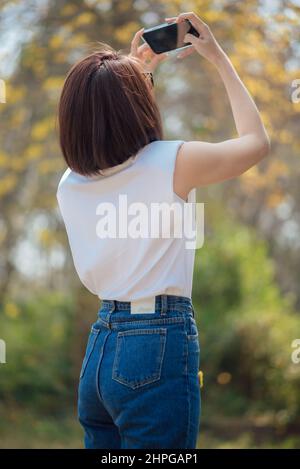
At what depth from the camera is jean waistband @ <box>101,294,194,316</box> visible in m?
1.75

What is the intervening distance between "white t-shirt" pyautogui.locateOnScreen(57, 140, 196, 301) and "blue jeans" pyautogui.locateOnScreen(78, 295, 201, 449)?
0.05 m

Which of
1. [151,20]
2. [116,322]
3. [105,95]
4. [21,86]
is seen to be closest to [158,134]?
[105,95]

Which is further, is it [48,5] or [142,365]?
[48,5]

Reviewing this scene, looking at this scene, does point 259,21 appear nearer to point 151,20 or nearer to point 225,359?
point 151,20

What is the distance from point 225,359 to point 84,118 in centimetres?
548

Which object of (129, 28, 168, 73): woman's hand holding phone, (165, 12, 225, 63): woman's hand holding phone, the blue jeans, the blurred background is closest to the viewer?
the blue jeans

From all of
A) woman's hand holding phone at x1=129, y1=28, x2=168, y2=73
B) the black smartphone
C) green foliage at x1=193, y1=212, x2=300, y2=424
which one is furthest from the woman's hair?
green foliage at x1=193, y1=212, x2=300, y2=424

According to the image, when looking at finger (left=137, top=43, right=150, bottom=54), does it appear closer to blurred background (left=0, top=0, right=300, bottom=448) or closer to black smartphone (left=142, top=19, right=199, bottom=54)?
black smartphone (left=142, top=19, right=199, bottom=54)

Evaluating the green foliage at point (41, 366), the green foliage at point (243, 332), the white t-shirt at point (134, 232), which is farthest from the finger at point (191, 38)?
the green foliage at point (41, 366)

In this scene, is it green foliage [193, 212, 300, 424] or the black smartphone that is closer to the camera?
the black smartphone

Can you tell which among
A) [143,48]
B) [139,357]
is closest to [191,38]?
[143,48]

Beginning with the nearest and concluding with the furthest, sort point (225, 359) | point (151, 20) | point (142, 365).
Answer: point (142, 365), point (151, 20), point (225, 359)

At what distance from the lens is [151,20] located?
5809 millimetres
